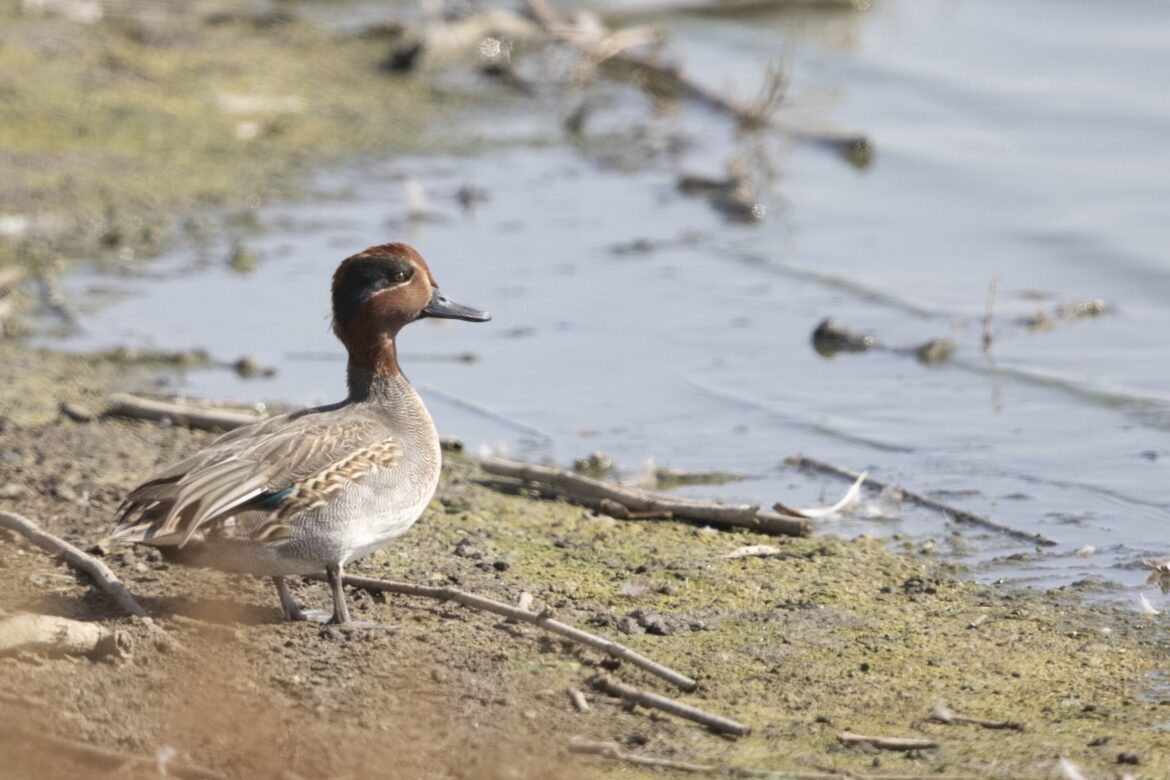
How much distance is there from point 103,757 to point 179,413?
3.70 m

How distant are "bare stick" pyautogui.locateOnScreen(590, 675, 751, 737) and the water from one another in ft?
6.87

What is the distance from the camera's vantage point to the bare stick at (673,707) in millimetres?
5027

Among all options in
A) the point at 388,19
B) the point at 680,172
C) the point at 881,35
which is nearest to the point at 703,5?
the point at 881,35

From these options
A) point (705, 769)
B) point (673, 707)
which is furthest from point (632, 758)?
point (673, 707)

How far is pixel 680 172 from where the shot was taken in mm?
14031

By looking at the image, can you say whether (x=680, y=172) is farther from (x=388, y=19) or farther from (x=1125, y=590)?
(x=1125, y=590)

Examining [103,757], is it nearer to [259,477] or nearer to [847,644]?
[259,477]

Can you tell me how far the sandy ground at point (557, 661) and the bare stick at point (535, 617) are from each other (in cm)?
6

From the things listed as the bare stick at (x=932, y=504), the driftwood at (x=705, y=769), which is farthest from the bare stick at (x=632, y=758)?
the bare stick at (x=932, y=504)

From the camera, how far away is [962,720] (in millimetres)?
5230

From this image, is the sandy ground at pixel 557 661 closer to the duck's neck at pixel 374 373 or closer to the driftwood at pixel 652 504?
the driftwood at pixel 652 504

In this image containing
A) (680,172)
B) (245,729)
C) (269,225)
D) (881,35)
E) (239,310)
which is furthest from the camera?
(881,35)

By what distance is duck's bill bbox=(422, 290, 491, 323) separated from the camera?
6.61m

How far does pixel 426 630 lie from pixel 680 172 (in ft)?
28.8
